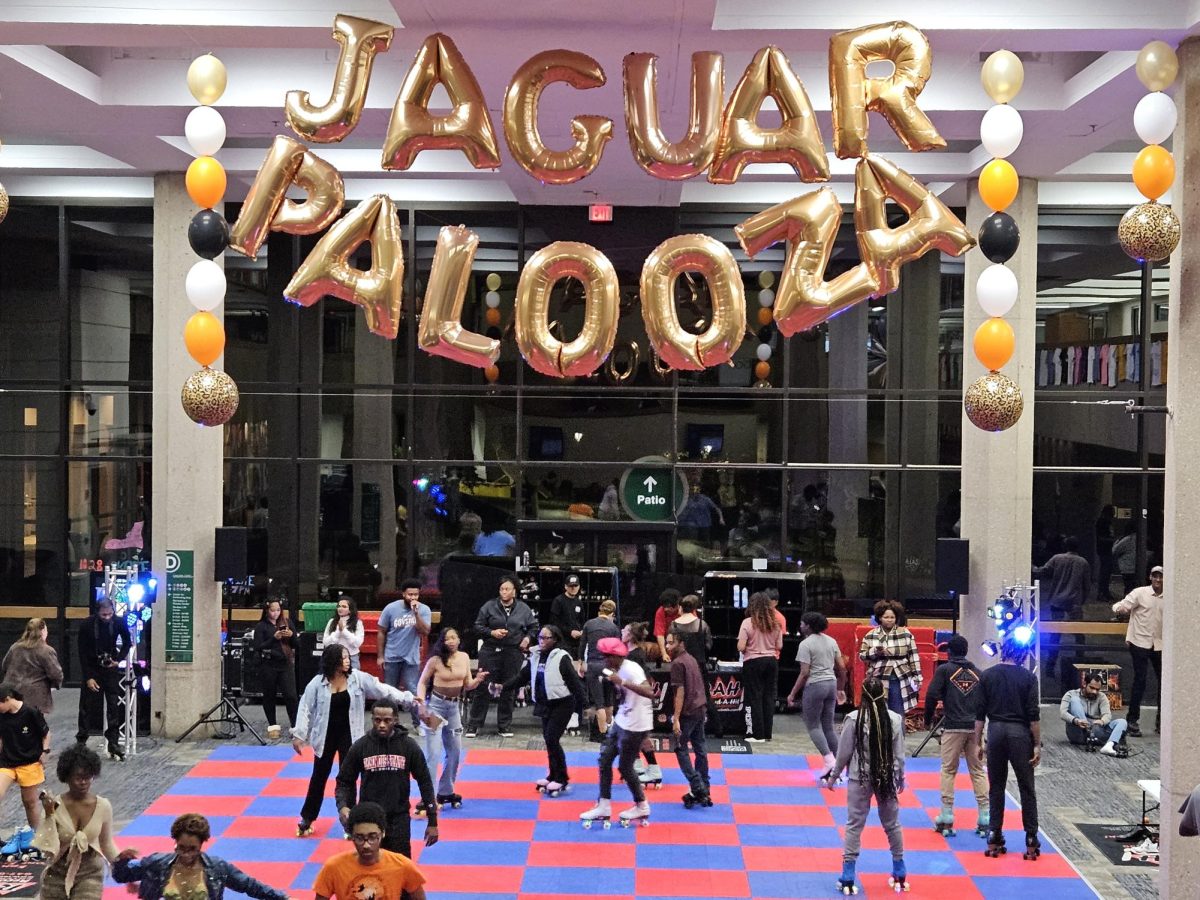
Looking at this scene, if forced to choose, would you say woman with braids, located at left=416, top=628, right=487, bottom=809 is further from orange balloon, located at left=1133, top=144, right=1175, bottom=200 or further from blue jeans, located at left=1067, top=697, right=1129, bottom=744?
A: blue jeans, located at left=1067, top=697, right=1129, bottom=744

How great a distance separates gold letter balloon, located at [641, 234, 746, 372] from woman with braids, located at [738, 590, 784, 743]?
6.54 metres

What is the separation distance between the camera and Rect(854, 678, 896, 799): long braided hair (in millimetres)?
9805

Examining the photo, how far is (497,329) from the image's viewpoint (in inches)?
707

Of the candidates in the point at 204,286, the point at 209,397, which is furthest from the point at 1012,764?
the point at 204,286

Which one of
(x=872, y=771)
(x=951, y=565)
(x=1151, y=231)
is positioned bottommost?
(x=872, y=771)

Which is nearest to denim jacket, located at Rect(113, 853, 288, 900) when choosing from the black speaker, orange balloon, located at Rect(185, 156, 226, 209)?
orange balloon, located at Rect(185, 156, 226, 209)

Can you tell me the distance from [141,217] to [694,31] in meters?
10.1

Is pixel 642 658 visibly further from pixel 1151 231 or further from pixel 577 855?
pixel 1151 231

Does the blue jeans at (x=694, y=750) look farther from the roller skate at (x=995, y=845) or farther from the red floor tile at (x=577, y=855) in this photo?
the roller skate at (x=995, y=845)

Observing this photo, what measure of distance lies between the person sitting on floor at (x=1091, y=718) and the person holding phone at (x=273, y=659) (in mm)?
7623

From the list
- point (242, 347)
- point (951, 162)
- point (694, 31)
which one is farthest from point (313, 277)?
point (242, 347)

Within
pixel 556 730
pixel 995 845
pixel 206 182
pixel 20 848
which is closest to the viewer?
pixel 206 182

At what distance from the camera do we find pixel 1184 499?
30.8 feet

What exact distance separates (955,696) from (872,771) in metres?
1.69
